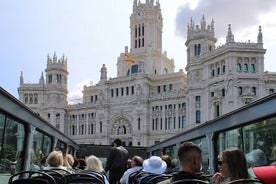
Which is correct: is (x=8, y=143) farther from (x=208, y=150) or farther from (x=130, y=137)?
(x=130, y=137)

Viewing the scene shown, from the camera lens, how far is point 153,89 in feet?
243

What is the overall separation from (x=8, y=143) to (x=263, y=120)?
4652 millimetres

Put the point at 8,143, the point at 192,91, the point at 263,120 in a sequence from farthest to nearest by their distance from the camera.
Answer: the point at 192,91 → the point at 8,143 → the point at 263,120

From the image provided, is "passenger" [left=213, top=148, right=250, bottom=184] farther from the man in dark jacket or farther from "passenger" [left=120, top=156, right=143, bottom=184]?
the man in dark jacket

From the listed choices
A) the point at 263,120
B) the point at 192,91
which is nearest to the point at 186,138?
the point at 263,120

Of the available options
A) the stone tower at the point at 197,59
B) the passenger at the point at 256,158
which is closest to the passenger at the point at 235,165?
the passenger at the point at 256,158

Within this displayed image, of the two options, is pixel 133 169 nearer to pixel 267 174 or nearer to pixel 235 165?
pixel 235 165

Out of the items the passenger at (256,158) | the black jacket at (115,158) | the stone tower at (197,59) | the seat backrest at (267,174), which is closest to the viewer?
the seat backrest at (267,174)

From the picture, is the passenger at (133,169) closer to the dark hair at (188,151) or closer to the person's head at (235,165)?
the dark hair at (188,151)

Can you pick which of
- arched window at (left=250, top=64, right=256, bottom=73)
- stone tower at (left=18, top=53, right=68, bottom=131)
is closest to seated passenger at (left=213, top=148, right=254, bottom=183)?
arched window at (left=250, top=64, right=256, bottom=73)

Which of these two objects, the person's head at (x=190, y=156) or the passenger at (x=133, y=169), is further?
the passenger at (x=133, y=169)

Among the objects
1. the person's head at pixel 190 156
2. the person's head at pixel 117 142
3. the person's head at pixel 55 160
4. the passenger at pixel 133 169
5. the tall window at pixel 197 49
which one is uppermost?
the tall window at pixel 197 49

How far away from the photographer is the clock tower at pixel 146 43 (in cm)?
7812

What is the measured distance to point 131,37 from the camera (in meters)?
82.5
